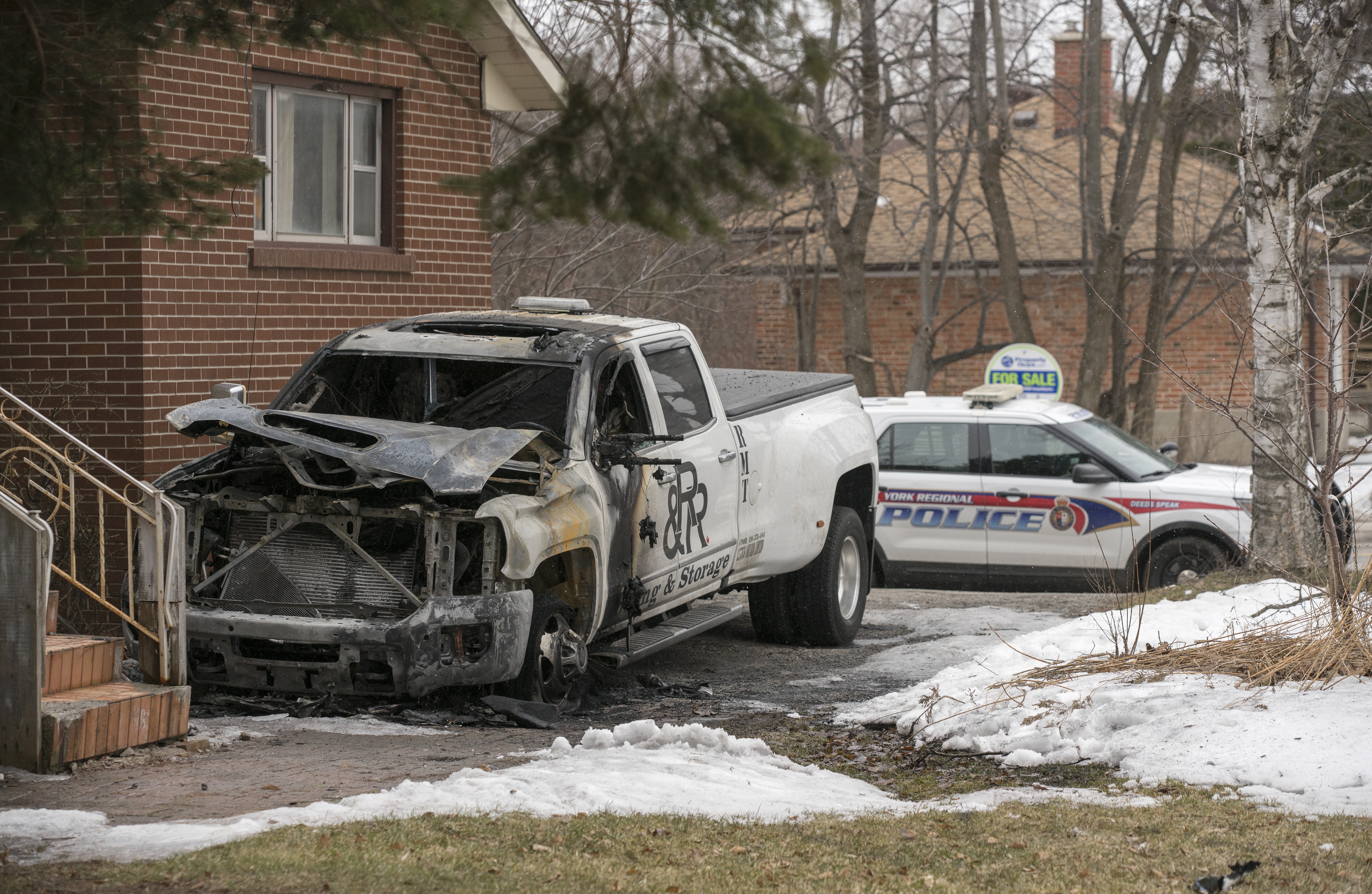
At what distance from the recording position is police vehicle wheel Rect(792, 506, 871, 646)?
988 cm

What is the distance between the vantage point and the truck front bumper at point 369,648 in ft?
21.5

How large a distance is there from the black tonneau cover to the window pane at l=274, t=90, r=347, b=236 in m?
3.17

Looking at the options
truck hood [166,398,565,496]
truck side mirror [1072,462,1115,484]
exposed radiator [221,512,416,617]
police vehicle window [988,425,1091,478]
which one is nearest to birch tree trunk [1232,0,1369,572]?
truck side mirror [1072,462,1115,484]

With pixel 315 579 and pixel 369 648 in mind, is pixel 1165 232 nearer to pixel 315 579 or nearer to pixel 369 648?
pixel 315 579

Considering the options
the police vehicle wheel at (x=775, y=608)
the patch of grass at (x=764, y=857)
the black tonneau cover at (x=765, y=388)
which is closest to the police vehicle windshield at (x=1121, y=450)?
the black tonneau cover at (x=765, y=388)

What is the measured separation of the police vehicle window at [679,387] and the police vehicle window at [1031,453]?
4.85m

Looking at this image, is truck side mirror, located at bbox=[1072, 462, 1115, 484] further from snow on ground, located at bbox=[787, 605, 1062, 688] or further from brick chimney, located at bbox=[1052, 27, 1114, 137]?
brick chimney, located at bbox=[1052, 27, 1114, 137]

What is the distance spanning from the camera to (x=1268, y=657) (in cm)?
712

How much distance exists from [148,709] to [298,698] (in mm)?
1221

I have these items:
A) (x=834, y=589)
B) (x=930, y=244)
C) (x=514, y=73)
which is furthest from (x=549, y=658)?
(x=930, y=244)

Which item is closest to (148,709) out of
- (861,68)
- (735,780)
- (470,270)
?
(735,780)

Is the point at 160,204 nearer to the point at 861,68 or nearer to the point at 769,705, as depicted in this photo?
the point at 769,705

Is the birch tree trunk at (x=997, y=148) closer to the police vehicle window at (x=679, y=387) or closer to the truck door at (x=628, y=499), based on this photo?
the police vehicle window at (x=679, y=387)

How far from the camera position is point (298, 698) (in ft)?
23.9
